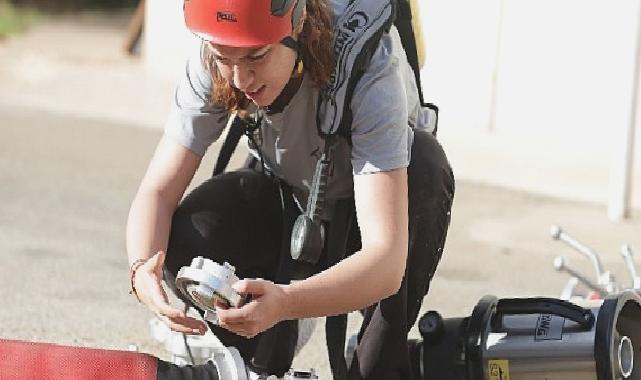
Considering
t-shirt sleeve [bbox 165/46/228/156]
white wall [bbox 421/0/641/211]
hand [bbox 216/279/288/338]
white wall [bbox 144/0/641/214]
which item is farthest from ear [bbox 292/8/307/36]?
white wall [bbox 421/0/641/211]

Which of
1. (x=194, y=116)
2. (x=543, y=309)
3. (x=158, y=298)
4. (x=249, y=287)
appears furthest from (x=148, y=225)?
(x=543, y=309)

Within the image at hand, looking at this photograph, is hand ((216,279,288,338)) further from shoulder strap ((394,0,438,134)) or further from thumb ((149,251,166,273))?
shoulder strap ((394,0,438,134))

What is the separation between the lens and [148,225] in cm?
338

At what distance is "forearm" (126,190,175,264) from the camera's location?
3326 millimetres

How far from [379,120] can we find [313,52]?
21 cm

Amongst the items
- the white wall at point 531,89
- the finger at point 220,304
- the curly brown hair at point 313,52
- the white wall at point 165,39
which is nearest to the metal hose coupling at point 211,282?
the finger at point 220,304

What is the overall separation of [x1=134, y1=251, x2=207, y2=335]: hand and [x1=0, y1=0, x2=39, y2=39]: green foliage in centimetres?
962

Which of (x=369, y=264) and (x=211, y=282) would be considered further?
(x=369, y=264)

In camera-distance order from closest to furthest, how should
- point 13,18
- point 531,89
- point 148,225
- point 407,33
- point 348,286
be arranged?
1. point 348,286
2. point 148,225
3. point 407,33
4. point 531,89
5. point 13,18

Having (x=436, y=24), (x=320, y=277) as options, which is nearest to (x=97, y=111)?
(x=436, y=24)

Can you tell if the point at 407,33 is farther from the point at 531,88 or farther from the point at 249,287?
the point at 531,88

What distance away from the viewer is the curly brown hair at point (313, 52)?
3188mm

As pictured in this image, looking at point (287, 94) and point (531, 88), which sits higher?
point (287, 94)

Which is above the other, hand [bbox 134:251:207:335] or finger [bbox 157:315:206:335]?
hand [bbox 134:251:207:335]
